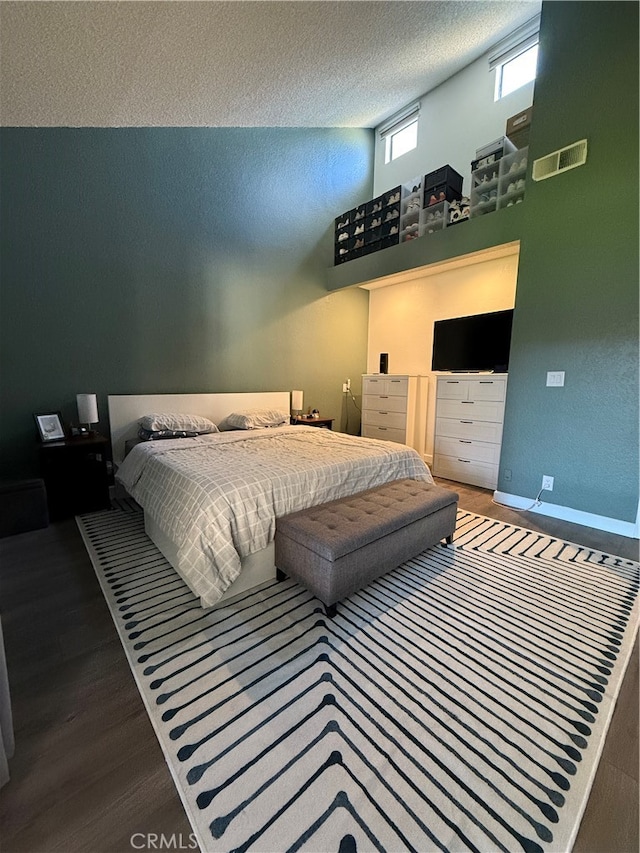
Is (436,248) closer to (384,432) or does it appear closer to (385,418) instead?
(385,418)

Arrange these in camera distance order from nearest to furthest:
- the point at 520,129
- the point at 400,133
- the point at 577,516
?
1. the point at 577,516
2. the point at 520,129
3. the point at 400,133

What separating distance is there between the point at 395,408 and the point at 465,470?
1136mm

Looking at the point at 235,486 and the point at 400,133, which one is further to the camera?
the point at 400,133

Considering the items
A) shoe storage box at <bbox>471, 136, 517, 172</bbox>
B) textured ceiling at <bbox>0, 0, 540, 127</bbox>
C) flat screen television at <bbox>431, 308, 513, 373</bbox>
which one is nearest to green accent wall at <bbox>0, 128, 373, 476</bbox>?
textured ceiling at <bbox>0, 0, 540, 127</bbox>

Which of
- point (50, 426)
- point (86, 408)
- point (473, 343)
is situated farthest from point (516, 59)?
point (50, 426)

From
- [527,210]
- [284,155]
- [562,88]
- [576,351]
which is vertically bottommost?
[576,351]

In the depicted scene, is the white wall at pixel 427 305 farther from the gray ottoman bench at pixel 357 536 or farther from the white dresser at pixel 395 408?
the gray ottoman bench at pixel 357 536

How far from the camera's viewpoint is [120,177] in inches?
127

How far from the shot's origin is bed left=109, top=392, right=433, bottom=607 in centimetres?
169

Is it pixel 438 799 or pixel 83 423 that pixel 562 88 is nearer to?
pixel 438 799

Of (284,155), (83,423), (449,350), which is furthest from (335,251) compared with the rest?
(83,423)

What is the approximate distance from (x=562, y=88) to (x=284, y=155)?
2.90 metres

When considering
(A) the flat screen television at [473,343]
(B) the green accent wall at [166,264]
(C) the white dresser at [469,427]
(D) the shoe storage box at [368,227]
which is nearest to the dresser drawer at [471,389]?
(C) the white dresser at [469,427]

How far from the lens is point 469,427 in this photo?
3.64 metres
